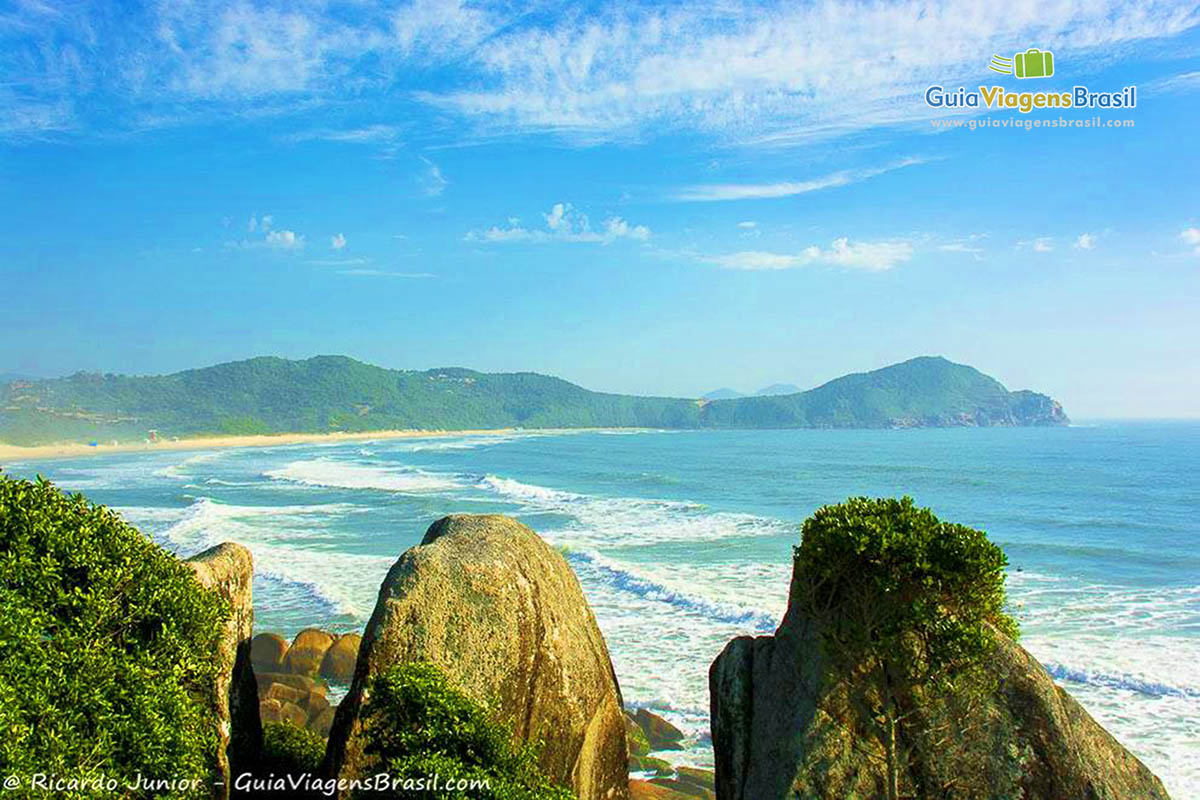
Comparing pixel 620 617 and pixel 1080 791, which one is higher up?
pixel 1080 791

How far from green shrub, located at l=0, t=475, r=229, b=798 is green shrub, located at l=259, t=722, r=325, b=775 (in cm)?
262

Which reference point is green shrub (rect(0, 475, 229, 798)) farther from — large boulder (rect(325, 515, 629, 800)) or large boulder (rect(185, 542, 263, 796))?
large boulder (rect(325, 515, 629, 800))

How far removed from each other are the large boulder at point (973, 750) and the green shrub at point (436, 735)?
2.65m

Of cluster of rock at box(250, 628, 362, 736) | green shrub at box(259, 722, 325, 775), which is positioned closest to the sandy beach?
cluster of rock at box(250, 628, 362, 736)

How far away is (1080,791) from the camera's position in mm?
9234

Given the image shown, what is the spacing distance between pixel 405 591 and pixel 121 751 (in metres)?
3.42

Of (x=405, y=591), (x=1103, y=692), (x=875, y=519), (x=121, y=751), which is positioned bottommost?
(x=1103, y=692)

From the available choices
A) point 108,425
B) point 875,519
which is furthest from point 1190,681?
point 108,425

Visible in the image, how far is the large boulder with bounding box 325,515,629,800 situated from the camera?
34.5ft

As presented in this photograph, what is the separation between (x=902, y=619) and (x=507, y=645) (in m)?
4.89

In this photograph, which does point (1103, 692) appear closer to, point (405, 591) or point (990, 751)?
point (990, 751)

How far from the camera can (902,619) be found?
9.48 metres

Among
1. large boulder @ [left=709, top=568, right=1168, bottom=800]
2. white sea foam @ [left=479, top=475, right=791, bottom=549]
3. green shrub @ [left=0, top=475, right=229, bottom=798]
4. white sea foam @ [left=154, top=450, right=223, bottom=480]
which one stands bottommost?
white sea foam @ [left=479, top=475, right=791, bottom=549]

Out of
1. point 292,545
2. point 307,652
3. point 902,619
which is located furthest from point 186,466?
point 902,619
